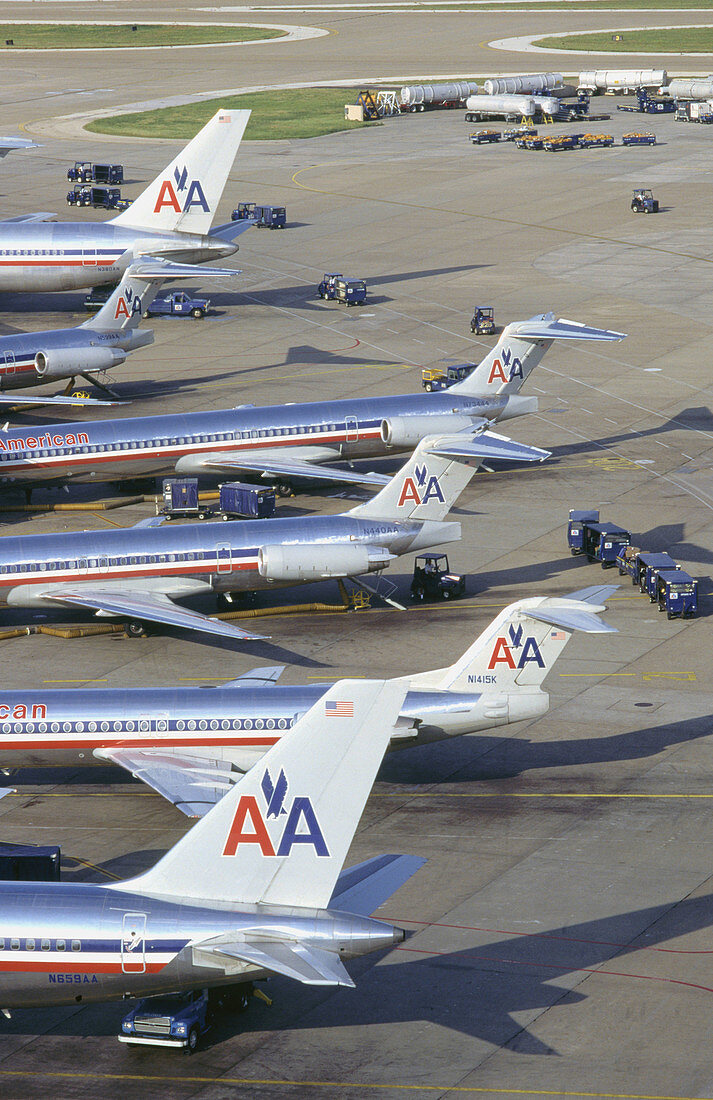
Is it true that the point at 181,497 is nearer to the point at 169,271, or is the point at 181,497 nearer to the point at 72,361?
the point at 72,361

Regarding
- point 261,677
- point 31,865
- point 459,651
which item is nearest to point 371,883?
point 31,865

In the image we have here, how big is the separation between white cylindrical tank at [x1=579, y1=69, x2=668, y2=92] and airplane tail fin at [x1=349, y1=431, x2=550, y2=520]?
106 meters

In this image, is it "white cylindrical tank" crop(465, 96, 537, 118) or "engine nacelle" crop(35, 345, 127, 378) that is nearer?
"engine nacelle" crop(35, 345, 127, 378)

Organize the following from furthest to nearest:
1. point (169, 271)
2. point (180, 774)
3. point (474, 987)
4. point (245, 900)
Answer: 1. point (169, 271)
2. point (180, 774)
3. point (474, 987)
4. point (245, 900)

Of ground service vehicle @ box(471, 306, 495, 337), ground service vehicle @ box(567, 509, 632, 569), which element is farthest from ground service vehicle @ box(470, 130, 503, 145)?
ground service vehicle @ box(567, 509, 632, 569)

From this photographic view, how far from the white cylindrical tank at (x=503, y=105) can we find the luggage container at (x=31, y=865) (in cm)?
11599

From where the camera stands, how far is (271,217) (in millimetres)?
107250

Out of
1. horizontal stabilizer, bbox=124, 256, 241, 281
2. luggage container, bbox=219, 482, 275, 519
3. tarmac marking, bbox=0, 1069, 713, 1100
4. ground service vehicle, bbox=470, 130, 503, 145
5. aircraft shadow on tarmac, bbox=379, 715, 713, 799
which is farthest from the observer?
ground service vehicle, bbox=470, 130, 503, 145

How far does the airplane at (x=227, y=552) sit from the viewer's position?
51.2m

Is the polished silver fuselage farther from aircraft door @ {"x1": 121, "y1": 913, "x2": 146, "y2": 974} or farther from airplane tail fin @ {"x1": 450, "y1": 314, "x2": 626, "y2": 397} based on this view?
airplane tail fin @ {"x1": 450, "y1": 314, "x2": 626, "y2": 397}

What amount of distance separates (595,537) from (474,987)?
27.4 m

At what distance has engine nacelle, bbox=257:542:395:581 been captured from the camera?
51062 mm

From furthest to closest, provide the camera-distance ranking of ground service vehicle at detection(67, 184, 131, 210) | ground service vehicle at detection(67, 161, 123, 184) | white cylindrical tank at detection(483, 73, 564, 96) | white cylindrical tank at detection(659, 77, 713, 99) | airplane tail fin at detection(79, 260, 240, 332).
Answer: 1. white cylindrical tank at detection(483, 73, 564, 96)
2. white cylindrical tank at detection(659, 77, 713, 99)
3. ground service vehicle at detection(67, 161, 123, 184)
4. ground service vehicle at detection(67, 184, 131, 210)
5. airplane tail fin at detection(79, 260, 240, 332)

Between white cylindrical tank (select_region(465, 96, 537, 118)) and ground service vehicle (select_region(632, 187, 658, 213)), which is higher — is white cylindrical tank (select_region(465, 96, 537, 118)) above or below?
above
